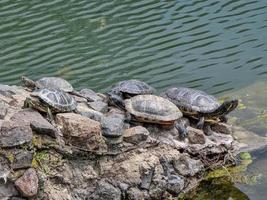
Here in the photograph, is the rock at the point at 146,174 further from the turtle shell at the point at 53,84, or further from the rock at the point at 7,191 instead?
the turtle shell at the point at 53,84

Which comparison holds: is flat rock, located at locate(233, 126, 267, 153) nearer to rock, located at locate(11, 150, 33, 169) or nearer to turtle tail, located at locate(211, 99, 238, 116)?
turtle tail, located at locate(211, 99, 238, 116)

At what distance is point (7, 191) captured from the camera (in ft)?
27.5

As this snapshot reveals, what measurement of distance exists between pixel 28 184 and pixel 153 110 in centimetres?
278

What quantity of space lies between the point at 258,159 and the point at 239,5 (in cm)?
930

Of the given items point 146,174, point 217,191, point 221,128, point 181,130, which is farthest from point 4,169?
point 221,128

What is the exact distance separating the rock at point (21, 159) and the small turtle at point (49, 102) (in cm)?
99

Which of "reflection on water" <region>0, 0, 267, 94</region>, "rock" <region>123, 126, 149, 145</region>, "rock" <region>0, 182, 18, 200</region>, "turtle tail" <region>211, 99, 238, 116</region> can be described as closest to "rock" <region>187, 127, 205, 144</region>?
"turtle tail" <region>211, 99, 238, 116</region>

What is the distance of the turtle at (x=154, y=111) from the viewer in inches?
399

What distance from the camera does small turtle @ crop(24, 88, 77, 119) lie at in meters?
9.34

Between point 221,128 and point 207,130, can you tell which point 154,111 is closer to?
point 207,130

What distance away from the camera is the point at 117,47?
16375mm

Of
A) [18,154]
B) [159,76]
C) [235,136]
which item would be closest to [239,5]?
[159,76]

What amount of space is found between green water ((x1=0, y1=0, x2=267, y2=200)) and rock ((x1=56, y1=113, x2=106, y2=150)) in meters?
4.06

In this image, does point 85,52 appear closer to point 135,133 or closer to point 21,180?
point 135,133
